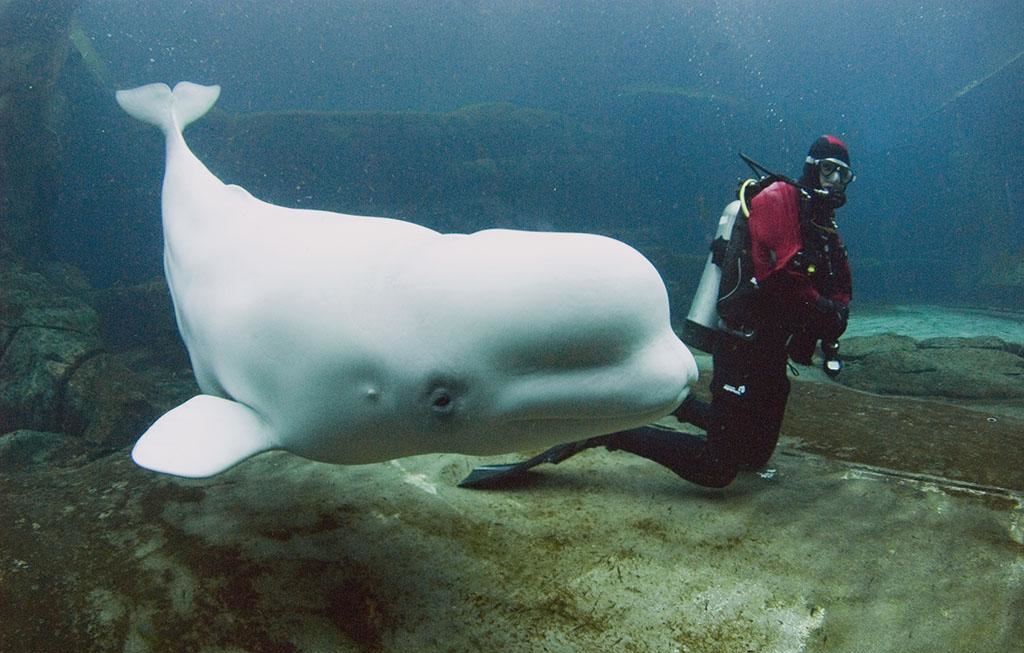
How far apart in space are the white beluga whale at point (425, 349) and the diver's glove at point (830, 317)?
2188 mm

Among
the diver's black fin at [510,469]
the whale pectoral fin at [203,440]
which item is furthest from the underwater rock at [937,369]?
the whale pectoral fin at [203,440]

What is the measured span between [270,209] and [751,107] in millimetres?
43813

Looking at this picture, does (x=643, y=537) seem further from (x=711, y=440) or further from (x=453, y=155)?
(x=453, y=155)

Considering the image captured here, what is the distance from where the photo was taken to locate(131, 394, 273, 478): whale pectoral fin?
2182 mm

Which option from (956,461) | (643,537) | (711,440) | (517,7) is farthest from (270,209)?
(517,7)

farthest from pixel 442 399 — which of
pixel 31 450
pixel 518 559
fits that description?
pixel 31 450

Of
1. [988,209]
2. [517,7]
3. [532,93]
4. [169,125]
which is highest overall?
[517,7]

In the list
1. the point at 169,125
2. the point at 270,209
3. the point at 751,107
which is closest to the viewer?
the point at 270,209

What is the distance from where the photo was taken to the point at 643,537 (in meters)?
3.17

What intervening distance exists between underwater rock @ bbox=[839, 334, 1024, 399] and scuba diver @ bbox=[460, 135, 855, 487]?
496cm

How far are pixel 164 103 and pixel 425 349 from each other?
13.7ft

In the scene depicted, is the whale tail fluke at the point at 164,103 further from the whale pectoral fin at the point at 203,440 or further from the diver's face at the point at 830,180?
the diver's face at the point at 830,180

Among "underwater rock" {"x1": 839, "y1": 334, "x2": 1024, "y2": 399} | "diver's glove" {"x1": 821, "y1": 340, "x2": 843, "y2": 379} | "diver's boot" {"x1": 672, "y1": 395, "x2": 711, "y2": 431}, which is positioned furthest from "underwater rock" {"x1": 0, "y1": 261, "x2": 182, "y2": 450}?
"underwater rock" {"x1": 839, "y1": 334, "x2": 1024, "y2": 399}

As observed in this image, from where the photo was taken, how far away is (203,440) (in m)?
2.33
